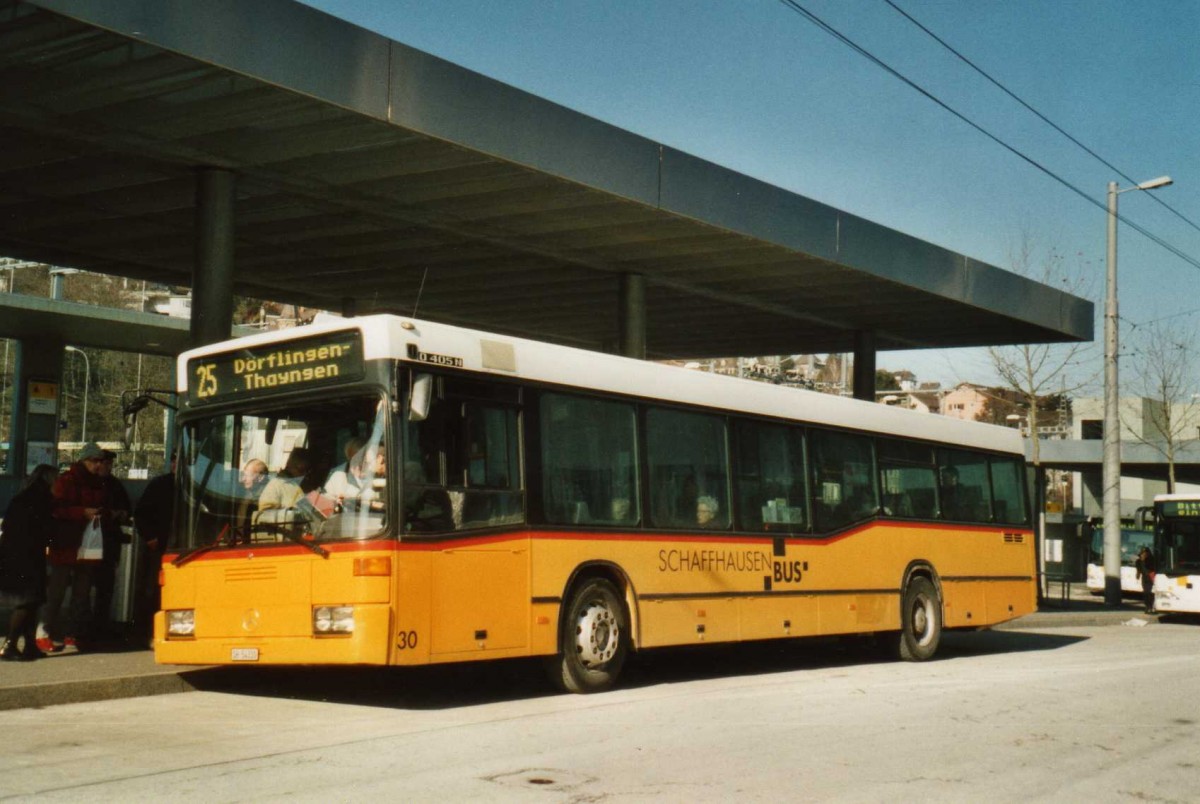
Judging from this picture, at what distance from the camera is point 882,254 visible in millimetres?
21625

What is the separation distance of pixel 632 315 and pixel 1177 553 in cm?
1616

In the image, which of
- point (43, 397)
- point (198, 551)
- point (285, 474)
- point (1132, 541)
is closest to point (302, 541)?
point (285, 474)

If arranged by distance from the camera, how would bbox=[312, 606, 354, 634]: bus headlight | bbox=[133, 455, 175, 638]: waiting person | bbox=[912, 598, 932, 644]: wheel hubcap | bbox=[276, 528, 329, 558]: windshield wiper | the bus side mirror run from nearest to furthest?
bbox=[312, 606, 354, 634]: bus headlight < bbox=[276, 528, 329, 558]: windshield wiper < the bus side mirror < bbox=[133, 455, 175, 638]: waiting person < bbox=[912, 598, 932, 644]: wheel hubcap

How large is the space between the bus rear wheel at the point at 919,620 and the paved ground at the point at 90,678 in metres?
8.42

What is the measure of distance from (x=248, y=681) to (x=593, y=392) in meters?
4.06

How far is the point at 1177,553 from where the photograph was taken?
3111 cm

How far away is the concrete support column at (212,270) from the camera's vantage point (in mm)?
15289

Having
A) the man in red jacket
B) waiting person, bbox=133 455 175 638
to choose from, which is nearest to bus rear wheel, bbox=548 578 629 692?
waiting person, bbox=133 455 175 638

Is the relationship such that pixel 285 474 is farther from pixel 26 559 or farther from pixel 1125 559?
pixel 1125 559

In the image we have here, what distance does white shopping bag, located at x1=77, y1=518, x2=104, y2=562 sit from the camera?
41.5ft

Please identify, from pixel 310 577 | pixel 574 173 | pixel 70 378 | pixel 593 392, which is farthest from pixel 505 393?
pixel 70 378

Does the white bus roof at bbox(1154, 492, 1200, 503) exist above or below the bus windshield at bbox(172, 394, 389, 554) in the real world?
above

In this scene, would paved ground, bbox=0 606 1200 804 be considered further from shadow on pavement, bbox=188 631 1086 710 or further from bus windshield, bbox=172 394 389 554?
bus windshield, bbox=172 394 389 554

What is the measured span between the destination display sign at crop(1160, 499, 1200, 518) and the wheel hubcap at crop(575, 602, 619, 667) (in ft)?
75.2
